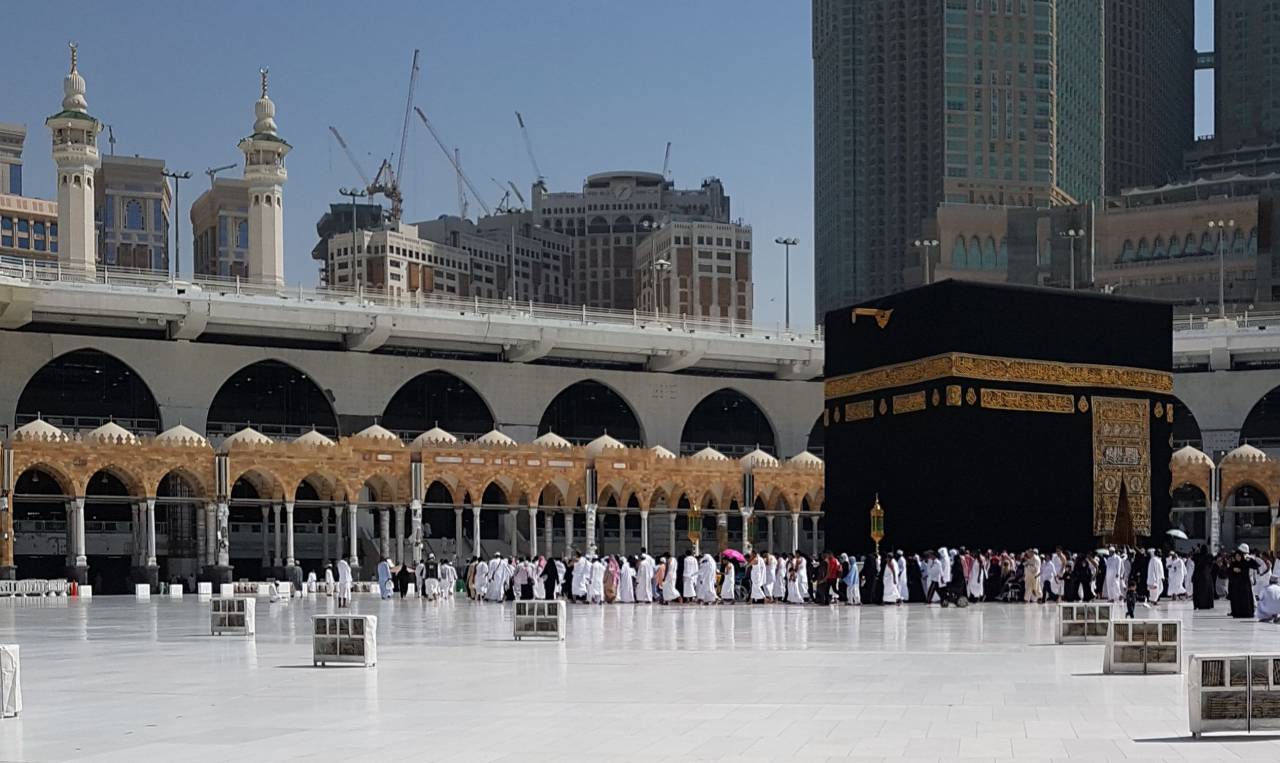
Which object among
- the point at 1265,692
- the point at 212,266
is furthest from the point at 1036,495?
the point at 212,266

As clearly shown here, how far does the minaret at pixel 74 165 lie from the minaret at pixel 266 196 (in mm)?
4770

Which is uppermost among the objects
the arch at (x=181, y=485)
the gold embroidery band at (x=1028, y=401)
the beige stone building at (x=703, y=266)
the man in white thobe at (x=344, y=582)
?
the beige stone building at (x=703, y=266)

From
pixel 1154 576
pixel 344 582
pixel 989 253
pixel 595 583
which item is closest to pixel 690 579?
pixel 595 583

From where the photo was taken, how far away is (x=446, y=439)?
40.0 m

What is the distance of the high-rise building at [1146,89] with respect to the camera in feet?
416

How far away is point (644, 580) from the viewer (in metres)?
29.4

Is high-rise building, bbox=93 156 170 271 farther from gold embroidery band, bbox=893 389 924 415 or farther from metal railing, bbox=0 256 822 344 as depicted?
gold embroidery band, bbox=893 389 924 415

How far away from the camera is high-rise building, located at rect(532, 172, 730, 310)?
144250 mm

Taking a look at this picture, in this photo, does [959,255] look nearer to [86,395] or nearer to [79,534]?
[86,395]

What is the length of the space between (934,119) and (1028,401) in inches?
3308

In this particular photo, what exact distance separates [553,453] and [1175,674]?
29.2m

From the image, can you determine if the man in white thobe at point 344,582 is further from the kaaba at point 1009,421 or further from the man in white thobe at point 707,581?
the kaaba at point 1009,421

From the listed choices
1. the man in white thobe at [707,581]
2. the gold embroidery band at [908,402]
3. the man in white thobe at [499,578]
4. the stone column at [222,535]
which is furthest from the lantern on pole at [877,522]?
the stone column at [222,535]

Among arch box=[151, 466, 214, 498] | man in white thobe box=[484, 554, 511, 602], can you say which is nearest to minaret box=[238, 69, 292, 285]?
arch box=[151, 466, 214, 498]
